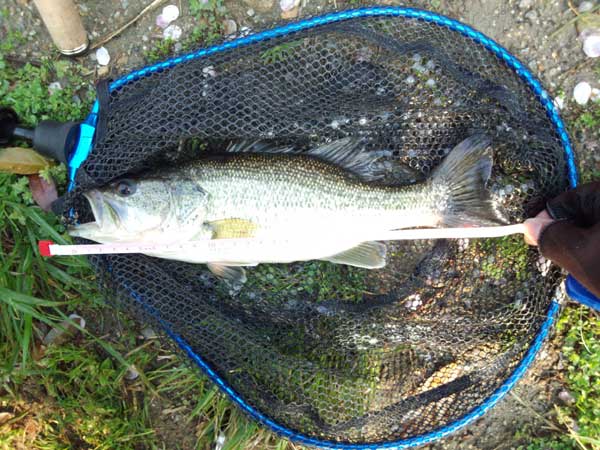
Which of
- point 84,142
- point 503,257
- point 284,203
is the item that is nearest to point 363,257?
point 284,203

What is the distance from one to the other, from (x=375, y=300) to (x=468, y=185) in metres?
0.86

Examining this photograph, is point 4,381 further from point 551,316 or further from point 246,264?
point 551,316

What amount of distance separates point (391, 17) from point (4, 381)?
10.2 ft

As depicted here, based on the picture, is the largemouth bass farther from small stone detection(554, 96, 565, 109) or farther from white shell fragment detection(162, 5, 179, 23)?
white shell fragment detection(162, 5, 179, 23)

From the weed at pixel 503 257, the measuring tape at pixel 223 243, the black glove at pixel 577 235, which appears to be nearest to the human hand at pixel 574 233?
the black glove at pixel 577 235

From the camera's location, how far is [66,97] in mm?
2982

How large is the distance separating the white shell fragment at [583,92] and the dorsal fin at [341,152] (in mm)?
1334

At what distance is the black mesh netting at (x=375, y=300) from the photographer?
264cm

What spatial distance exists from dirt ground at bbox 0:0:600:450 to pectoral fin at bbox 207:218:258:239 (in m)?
1.28

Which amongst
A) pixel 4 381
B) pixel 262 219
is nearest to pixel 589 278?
pixel 262 219

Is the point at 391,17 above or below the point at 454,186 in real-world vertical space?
above

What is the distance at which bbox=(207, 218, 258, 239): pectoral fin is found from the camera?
8.38ft

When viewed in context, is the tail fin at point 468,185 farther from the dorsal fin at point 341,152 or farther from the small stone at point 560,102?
the small stone at point 560,102

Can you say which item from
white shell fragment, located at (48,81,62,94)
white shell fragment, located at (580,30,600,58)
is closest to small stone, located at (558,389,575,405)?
white shell fragment, located at (580,30,600,58)
